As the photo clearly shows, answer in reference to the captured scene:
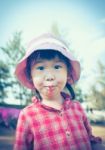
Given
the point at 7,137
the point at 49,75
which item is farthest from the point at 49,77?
the point at 7,137

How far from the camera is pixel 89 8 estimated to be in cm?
91

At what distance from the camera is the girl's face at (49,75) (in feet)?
2.14

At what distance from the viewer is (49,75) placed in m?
0.65

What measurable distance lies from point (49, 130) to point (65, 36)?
350 millimetres

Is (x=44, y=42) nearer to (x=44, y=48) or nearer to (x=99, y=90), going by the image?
(x=44, y=48)

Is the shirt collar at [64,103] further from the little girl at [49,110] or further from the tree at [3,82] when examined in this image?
the tree at [3,82]

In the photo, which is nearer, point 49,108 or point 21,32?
point 49,108

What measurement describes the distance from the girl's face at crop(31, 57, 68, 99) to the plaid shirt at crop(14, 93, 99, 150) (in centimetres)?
5

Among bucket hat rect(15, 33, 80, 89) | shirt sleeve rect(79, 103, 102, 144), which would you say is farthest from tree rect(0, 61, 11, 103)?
shirt sleeve rect(79, 103, 102, 144)

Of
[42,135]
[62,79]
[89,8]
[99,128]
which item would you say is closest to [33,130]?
[42,135]

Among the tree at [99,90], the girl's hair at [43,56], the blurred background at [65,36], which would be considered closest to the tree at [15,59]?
the blurred background at [65,36]

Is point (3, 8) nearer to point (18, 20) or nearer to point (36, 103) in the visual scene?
point (18, 20)

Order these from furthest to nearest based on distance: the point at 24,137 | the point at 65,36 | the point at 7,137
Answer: the point at 65,36 < the point at 7,137 < the point at 24,137

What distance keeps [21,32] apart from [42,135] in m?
0.37
